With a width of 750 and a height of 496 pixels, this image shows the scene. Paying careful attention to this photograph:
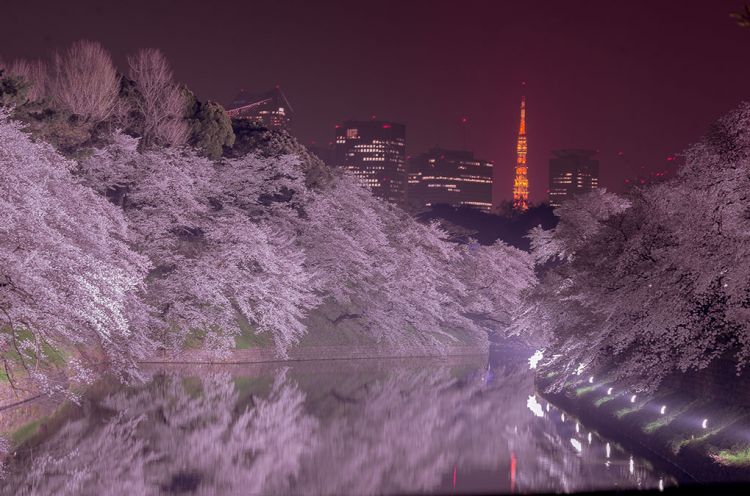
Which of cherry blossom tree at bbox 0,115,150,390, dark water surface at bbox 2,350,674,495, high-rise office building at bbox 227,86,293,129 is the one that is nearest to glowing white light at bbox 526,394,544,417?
dark water surface at bbox 2,350,674,495

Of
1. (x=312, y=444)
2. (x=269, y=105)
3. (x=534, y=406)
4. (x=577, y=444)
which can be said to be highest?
(x=269, y=105)

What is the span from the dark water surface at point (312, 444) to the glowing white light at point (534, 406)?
163 mm

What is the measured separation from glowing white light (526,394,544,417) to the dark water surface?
163 mm

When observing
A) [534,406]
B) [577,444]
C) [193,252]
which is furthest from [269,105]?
[577,444]

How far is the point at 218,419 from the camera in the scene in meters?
26.9

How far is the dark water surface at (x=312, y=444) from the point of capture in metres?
17.9

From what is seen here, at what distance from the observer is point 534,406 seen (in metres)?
36.0

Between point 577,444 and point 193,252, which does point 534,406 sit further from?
point 193,252

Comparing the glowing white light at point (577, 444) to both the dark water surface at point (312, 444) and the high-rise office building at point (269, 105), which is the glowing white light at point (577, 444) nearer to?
the dark water surface at point (312, 444)

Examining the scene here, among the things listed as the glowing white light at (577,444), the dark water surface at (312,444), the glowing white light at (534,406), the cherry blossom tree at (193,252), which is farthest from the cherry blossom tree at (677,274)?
the cherry blossom tree at (193,252)

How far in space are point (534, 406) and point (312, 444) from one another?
14701 mm

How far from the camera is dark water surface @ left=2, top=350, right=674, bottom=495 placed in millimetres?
17859

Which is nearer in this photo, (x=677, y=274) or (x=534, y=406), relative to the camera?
(x=677, y=274)

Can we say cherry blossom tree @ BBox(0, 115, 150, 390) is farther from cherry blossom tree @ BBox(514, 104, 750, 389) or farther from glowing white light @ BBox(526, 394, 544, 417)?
glowing white light @ BBox(526, 394, 544, 417)
